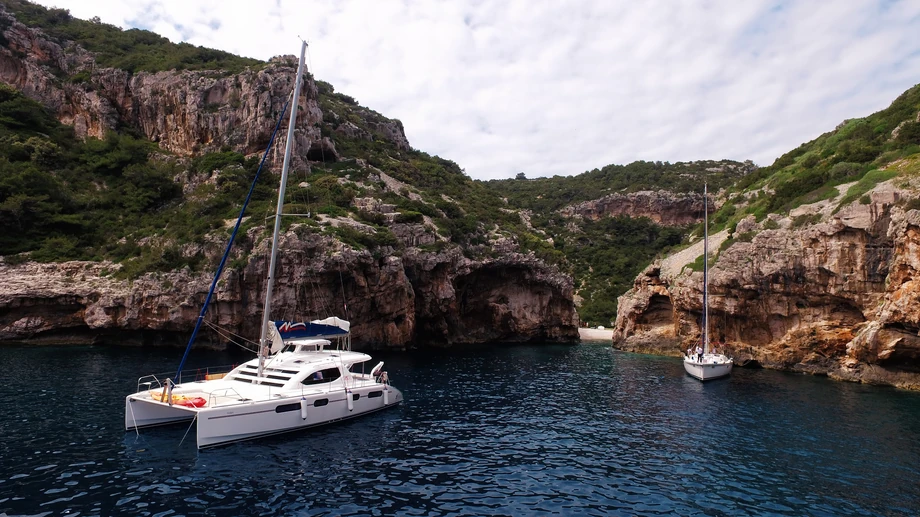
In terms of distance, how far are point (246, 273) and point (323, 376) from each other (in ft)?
78.8

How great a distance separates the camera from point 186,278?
144 ft

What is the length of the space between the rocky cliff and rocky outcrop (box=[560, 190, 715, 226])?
5662 cm

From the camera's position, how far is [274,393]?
20484 millimetres

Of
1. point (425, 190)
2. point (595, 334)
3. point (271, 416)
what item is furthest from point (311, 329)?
point (595, 334)

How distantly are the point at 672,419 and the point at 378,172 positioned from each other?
55.4m

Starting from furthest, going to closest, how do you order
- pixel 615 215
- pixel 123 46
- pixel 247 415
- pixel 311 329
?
pixel 615 215 → pixel 123 46 → pixel 311 329 → pixel 247 415

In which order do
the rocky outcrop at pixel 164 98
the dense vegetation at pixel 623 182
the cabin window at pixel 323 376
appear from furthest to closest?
the dense vegetation at pixel 623 182
the rocky outcrop at pixel 164 98
the cabin window at pixel 323 376

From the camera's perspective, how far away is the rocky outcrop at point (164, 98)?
59.6 meters

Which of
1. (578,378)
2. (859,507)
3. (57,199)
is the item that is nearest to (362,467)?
(859,507)

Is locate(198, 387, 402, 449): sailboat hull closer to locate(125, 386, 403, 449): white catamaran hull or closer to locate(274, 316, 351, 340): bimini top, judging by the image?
locate(125, 386, 403, 449): white catamaran hull

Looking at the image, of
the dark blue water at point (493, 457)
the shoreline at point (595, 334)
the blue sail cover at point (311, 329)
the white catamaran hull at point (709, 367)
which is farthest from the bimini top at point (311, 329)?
the shoreline at point (595, 334)

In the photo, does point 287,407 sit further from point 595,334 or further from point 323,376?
point 595,334

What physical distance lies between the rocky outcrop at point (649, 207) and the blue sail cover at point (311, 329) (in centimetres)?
9997

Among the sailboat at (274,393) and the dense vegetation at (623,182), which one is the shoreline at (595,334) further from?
the sailboat at (274,393)
